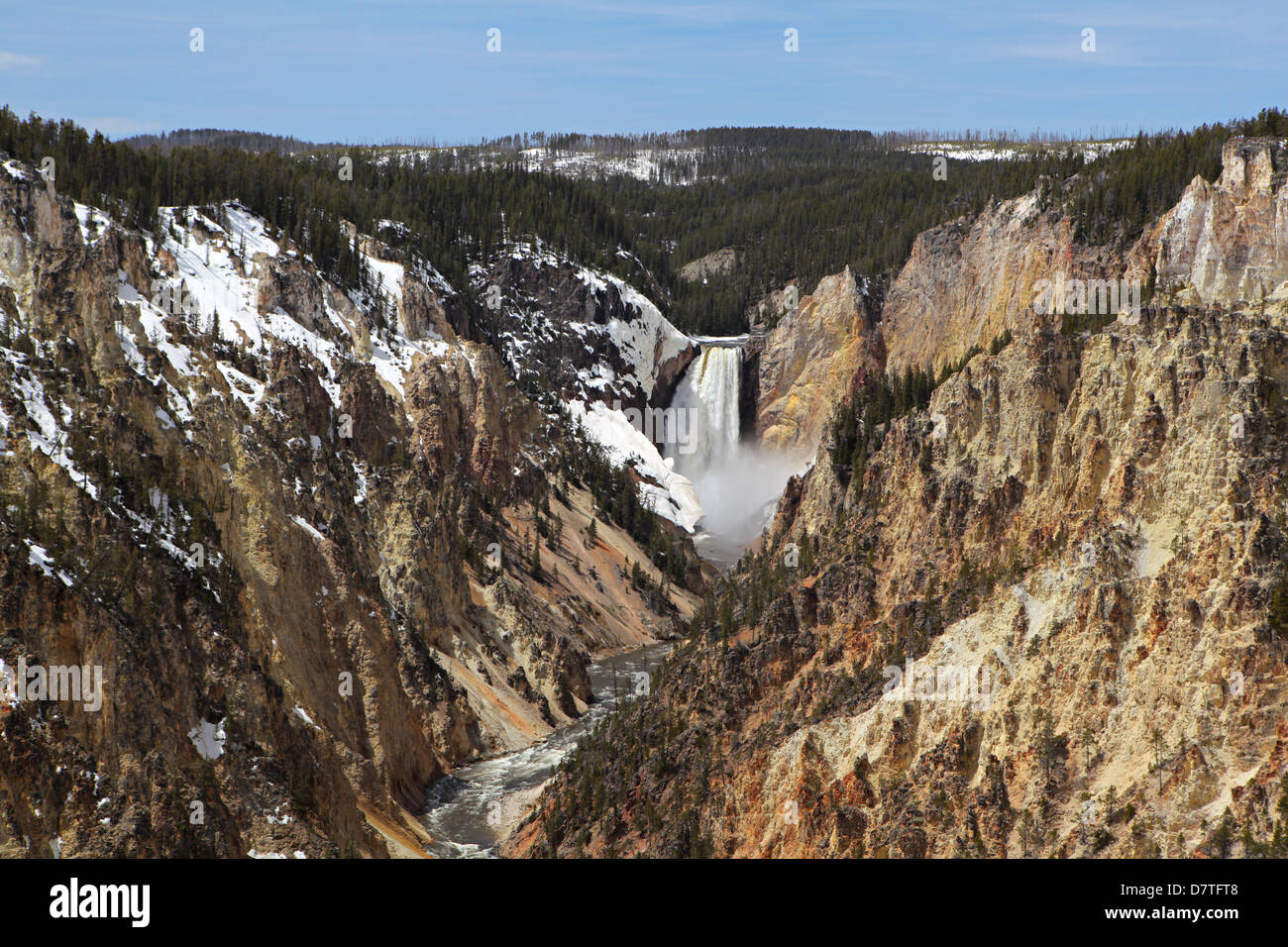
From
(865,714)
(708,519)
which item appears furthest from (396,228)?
(865,714)

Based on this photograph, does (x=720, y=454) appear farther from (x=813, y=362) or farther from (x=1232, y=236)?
(x=1232, y=236)

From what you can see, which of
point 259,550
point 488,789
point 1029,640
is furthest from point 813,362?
point 1029,640

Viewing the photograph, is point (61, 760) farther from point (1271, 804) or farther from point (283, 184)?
point (283, 184)

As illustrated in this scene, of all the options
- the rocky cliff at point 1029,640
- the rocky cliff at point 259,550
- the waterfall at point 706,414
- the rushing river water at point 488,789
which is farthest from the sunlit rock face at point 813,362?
the rocky cliff at point 1029,640

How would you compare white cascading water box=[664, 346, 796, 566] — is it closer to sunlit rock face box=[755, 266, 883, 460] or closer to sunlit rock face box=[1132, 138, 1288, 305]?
sunlit rock face box=[755, 266, 883, 460]

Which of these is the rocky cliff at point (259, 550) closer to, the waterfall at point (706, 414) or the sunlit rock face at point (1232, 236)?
the waterfall at point (706, 414)

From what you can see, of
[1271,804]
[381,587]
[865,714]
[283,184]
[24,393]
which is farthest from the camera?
[283,184]
